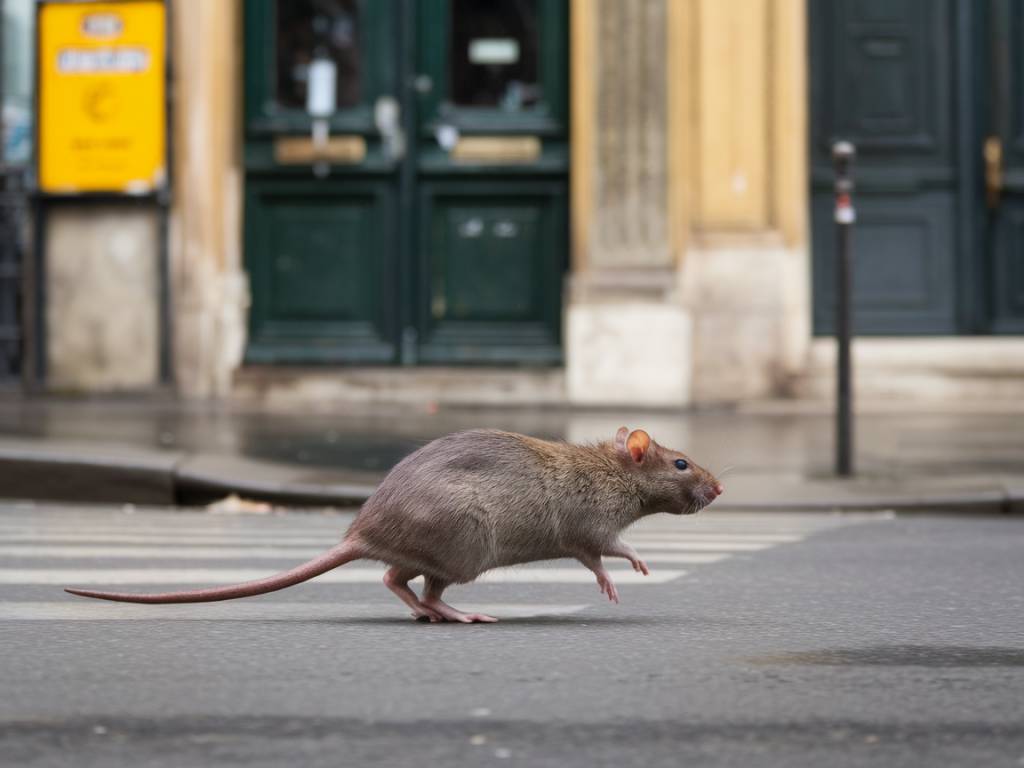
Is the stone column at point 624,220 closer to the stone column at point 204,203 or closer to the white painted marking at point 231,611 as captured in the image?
the stone column at point 204,203

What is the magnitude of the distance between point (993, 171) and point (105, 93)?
674cm

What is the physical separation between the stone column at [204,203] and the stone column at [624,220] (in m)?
2.67

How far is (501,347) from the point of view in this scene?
46.7 feet

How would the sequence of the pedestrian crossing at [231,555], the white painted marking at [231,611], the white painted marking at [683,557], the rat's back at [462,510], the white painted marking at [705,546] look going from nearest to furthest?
the rat's back at [462,510] < the white painted marking at [231,611] < the pedestrian crossing at [231,555] < the white painted marking at [683,557] < the white painted marking at [705,546]

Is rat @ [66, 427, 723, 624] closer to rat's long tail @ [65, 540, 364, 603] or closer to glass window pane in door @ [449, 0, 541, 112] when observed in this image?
rat's long tail @ [65, 540, 364, 603]

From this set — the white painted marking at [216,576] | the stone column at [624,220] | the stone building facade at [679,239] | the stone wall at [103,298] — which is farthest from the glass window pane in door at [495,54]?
the white painted marking at [216,576]

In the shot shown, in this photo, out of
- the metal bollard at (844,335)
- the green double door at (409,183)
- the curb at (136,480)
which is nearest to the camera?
the curb at (136,480)

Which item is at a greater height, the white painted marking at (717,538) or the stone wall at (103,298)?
the stone wall at (103,298)

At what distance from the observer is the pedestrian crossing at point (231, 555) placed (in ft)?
18.1

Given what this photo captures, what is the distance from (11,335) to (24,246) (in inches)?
27.6

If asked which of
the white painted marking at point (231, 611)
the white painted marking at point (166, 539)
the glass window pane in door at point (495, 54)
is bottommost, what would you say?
the white painted marking at point (166, 539)

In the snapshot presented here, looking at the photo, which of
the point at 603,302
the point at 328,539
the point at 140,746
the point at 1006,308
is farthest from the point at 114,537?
the point at 1006,308

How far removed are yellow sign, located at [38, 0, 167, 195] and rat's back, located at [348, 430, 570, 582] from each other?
388 inches

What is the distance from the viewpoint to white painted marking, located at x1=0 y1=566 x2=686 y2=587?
614 cm
